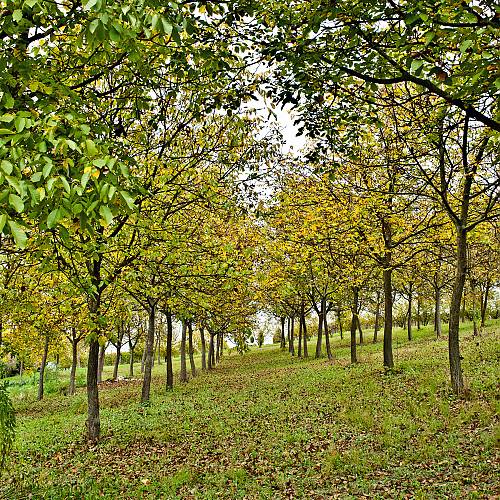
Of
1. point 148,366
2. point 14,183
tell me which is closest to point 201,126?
point 14,183

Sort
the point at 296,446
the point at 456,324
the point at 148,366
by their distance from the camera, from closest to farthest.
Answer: the point at 296,446, the point at 456,324, the point at 148,366

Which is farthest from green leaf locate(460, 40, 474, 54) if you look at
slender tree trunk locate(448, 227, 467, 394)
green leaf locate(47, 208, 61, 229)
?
slender tree trunk locate(448, 227, 467, 394)

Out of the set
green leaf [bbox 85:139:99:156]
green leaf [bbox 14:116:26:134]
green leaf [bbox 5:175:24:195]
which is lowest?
green leaf [bbox 5:175:24:195]

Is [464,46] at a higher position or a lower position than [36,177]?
higher

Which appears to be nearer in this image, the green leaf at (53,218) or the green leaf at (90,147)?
the green leaf at (53,218)

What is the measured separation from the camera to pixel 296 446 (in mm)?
9805

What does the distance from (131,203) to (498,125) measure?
5.90 metres

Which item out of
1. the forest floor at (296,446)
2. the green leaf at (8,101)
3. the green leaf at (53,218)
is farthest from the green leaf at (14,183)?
the forest floor at (296,446)

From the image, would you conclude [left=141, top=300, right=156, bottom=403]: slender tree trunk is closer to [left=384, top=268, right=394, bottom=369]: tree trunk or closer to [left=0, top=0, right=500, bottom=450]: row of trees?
[left=0, top=0, right=500, bottom=450]: row of trees

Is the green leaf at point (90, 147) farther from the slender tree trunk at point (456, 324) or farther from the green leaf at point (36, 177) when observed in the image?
the slender tree trunk at point (456, 324)

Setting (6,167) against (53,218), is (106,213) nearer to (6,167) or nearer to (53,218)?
(53,218)

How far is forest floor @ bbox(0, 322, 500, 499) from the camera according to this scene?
7598mm

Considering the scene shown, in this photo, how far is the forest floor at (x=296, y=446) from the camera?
7.60 m

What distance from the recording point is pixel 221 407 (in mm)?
15594
